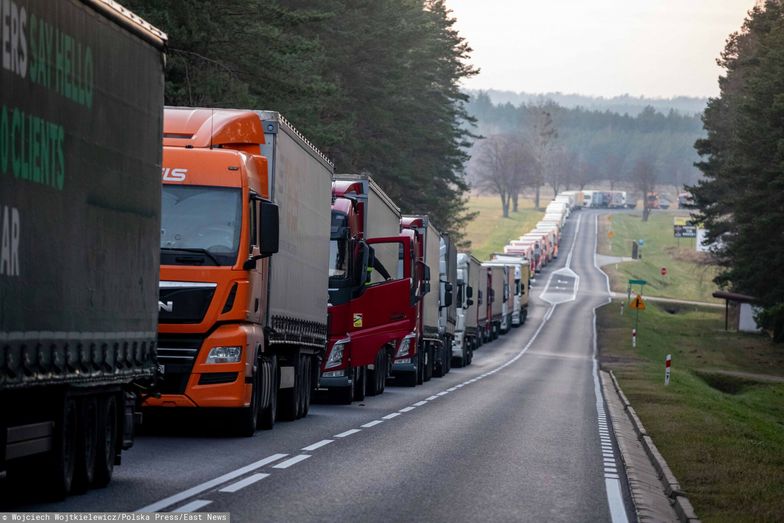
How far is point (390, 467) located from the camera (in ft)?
48.8

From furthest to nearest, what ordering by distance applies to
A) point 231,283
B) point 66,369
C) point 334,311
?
point 334,311, point 231,283, point 66,369

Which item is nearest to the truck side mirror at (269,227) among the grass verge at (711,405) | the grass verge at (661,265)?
the grass verge at (711,405)

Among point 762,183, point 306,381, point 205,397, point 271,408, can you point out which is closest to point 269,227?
point 205,397

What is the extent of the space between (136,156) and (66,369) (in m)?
2.23

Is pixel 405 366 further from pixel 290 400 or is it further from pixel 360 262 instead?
pixel 290 400

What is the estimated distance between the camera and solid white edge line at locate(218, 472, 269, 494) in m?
12.2

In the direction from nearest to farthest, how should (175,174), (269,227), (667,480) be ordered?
(667,480) < (269,227) < (175,174)

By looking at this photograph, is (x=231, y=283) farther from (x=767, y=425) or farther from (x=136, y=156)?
(x=767, y=425)

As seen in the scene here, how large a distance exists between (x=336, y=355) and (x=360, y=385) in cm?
218

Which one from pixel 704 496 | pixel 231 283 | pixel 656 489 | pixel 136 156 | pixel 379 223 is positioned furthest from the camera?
pixel 379 223

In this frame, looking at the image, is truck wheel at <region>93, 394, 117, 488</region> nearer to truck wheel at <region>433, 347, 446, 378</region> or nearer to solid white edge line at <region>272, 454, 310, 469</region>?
solid white edge line at <region>272, 454, 310, 469</region>

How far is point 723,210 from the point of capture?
80188 mm

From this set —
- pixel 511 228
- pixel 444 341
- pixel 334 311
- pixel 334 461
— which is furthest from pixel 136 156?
pixel 511 228

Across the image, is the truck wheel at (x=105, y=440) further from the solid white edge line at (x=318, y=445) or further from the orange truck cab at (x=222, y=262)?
the solid white edge line at (x=318, y=445)
